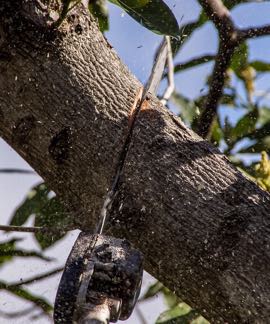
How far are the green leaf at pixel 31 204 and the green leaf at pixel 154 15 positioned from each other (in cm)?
101

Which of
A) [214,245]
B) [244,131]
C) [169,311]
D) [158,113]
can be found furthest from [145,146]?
[244,131]

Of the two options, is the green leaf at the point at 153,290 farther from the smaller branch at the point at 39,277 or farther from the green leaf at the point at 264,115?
the green leaf at the point at 264,115

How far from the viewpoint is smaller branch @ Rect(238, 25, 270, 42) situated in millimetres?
2119

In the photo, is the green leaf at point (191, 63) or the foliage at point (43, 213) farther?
the green leaf at point (191, 63)

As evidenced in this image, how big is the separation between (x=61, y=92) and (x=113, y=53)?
0.18 m

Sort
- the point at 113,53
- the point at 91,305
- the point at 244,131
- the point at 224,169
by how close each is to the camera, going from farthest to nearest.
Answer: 1. the point at 244,131
2. the point at 113,53
3. the point at 224,169
4. the point at 91,305

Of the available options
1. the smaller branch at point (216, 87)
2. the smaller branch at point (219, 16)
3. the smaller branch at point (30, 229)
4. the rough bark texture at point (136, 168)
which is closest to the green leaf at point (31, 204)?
the smaller branch at point (30, 229)

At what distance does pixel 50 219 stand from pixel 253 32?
31.4 inches

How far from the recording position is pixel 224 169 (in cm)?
160

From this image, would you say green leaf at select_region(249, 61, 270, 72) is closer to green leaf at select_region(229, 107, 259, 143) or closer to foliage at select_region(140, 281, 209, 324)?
green leaf at select_region(229, 107, 259, 143)

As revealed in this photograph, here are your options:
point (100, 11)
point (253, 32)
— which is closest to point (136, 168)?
point (253, 32)

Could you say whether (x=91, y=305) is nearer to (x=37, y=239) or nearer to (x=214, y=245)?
(x=214, y=245)

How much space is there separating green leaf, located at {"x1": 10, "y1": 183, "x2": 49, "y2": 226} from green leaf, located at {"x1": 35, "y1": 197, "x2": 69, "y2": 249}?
0.07 meters

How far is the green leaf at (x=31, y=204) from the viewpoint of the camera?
8.70ft
